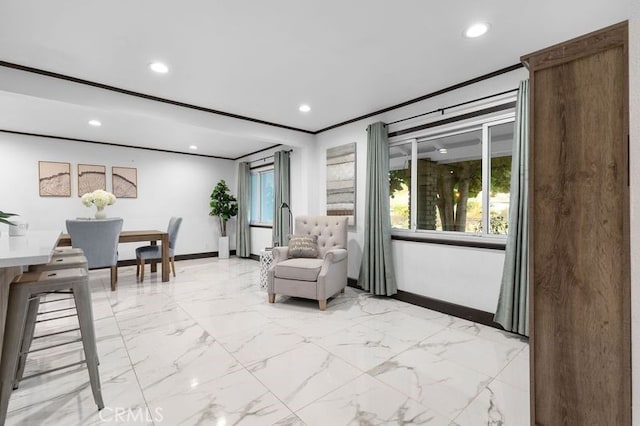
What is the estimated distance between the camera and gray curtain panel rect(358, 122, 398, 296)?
369 cm

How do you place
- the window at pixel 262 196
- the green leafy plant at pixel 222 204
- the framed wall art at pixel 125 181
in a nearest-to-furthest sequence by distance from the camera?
the framed wall art at pixel 125 181 → the window at pixel 262 196 → the green leafy plant at pixel 222 204

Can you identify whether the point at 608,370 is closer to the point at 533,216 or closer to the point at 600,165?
the point at 533,216

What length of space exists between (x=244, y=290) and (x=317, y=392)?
8.25 feet

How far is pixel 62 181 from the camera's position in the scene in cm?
514

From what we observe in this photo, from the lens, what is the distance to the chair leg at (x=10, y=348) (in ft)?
4.60

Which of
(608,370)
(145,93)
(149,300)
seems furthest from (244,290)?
(608,370)

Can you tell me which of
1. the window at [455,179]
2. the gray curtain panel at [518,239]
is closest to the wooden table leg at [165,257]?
the window at [455,179]

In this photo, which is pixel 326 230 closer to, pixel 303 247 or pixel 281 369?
pixel 303 247

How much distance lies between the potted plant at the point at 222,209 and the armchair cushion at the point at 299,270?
11.6 feet

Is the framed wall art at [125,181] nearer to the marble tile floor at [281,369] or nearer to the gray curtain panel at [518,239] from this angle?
the marble tile floor at [281,369]

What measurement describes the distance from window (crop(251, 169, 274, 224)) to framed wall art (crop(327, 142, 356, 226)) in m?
2.09
